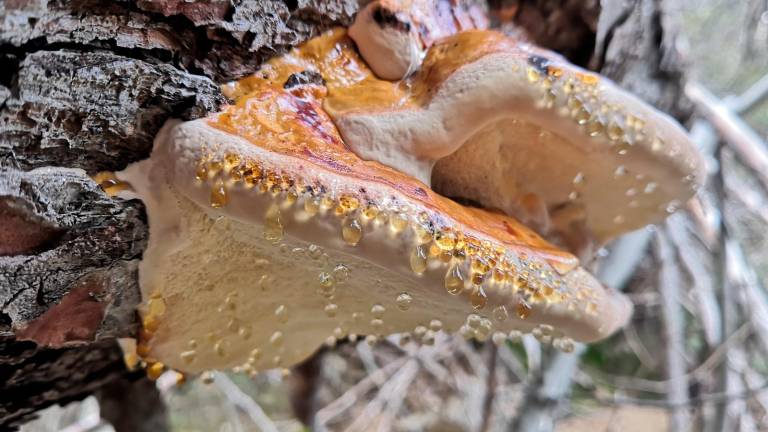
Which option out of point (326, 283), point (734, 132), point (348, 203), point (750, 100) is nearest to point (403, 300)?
point (326, 283)

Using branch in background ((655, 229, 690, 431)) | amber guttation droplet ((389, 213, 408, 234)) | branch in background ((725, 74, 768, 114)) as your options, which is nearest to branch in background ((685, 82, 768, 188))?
branch in background ((725, 74, 768, 114))

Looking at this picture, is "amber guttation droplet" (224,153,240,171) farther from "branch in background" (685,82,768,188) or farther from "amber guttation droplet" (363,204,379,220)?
"branch in background" (685,82,768,188)

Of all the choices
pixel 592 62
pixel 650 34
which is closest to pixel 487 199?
pixel 592 62

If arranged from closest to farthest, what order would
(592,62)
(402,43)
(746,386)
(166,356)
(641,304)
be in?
1. (402,43)
2. (166,356)
3. (592,62)
4. (746,386)
5. (641,304)

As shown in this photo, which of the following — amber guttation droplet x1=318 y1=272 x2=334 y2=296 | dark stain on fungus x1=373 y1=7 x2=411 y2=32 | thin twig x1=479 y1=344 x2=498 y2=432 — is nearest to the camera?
amber guttation droplet x1=318 y1=272 x2=334 y2=296

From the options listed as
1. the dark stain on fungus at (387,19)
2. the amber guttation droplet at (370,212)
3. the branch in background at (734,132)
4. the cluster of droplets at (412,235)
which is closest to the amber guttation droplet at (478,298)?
the cluster of droplets at (412,235)

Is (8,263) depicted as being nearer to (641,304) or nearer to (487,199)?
(487,199)

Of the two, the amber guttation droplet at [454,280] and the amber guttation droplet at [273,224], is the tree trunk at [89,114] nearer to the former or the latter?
the amber guttation droplet at [273,224]

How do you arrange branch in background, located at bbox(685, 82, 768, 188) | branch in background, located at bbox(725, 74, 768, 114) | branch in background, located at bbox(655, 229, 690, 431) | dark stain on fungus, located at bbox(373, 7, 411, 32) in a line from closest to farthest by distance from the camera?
dark stain on fungus, located at bbox(373, 7, 411, 32)
branch in background, located at bbox(685, 82, 768, 188)
branch in background, located at bbox(725, 74, 768, 114)
branch in background, located at bbox(655, 229, 690, 431)
